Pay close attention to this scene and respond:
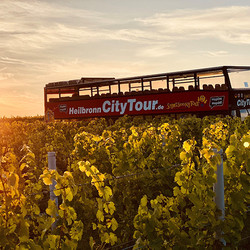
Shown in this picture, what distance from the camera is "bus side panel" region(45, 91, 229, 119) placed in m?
20.1

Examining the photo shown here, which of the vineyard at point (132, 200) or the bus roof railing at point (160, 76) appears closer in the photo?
the vineyard at point (132, 200)

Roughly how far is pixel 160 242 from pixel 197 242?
0.52 metres

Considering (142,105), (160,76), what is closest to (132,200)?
(160,76)

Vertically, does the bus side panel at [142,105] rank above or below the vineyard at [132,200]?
above

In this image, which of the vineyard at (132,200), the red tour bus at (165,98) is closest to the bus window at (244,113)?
the red tour bus at (165,98)

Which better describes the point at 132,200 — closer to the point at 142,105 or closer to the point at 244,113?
Answer: the point at 244,113

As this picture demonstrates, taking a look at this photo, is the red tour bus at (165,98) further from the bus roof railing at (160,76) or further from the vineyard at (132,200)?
the vineyard at (132,200)

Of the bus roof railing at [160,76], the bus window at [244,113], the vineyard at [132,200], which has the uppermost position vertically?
the bus roof railing at [160,76]

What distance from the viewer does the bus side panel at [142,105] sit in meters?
20.1

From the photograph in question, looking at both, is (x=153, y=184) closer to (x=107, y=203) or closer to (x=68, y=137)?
(x=107, y=203)

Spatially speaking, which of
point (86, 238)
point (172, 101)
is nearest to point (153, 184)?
point (86, 238)

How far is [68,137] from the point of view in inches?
614

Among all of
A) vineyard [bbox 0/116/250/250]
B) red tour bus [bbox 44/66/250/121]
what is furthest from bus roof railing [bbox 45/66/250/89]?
vineyard [bbox 0/116/250/250]

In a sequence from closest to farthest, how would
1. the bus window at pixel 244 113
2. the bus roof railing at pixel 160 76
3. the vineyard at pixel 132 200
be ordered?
1. the vineyard at pixel 132 200
2. the bus roof railing at pixel 160 76
3. the bus window at pixel 244 113
